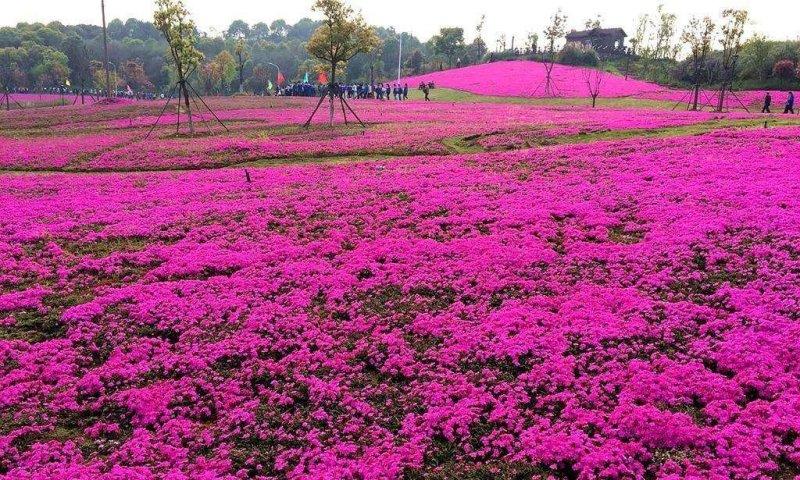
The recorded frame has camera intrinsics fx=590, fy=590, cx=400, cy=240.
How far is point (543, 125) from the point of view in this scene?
33.5 metres

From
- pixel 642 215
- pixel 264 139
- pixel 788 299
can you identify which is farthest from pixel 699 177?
pixel 264 139

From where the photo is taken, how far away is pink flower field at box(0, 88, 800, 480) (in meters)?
8.07

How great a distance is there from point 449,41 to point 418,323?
10929 centimetres

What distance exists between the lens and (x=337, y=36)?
37781 millimetres

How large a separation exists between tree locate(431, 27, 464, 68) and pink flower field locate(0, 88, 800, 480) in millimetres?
96582

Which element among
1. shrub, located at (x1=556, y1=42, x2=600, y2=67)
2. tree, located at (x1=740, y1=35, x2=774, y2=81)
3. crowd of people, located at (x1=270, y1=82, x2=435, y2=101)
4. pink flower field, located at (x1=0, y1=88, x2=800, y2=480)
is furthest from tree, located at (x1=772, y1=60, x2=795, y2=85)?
pink flower field, located at (x1=0, y1=88, x2=800, y2=480)

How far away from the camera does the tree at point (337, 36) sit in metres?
36.8

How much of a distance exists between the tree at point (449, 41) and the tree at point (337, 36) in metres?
75.7

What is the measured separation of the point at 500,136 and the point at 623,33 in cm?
8458

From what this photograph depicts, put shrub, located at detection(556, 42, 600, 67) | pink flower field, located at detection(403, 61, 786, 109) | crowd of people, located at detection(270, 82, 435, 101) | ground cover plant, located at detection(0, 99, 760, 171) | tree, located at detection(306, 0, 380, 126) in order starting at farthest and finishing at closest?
1. shrub, located at detection(556, 42, 600, 67)
2. crowd of people, located at detection(270, 82, 435, 101)
3. pink flower field, located at detection(403, 61, 786, 109)
4. tree, located at detection(306, 0, 380, 126)
5. ground cover plant, located at detection(0, 99, 760, 171)

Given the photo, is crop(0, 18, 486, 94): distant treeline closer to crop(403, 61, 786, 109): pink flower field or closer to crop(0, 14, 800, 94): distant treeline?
crop(0, 14, 800, 94): distant treeline

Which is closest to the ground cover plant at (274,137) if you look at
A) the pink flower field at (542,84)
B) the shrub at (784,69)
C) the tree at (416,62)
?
the pink flower field at (542,84)

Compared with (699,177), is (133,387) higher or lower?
lower

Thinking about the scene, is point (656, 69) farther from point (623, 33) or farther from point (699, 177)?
point (699, 177)
